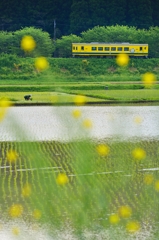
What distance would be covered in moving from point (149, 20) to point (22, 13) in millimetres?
10342

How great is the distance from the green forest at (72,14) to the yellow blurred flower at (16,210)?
48.8m

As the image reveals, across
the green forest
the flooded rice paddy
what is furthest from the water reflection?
the green forest

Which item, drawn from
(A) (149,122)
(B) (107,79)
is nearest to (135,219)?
(A) (149,122)

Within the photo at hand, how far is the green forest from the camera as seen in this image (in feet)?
180

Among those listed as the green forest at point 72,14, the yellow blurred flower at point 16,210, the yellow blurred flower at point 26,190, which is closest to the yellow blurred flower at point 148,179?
the yellow blurred flower at point 26,190

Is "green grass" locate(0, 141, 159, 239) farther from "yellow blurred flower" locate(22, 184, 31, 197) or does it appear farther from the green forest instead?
the green forest

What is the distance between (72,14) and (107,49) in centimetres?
1620

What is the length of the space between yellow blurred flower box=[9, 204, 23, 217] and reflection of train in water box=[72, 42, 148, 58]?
33.7m

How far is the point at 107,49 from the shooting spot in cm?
3994

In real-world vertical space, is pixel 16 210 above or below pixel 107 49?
above

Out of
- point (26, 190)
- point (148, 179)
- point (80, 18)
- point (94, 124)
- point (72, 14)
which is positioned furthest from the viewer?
point (72, 14)

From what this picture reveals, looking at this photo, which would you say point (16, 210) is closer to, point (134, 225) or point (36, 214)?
point (36, 214)

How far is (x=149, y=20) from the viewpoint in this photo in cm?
5619

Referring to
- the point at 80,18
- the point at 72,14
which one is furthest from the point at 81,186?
the point at 72,14
